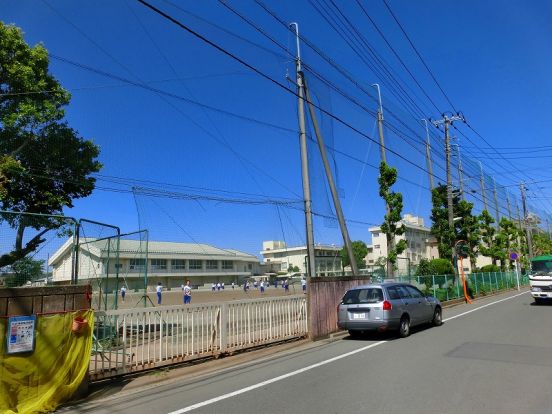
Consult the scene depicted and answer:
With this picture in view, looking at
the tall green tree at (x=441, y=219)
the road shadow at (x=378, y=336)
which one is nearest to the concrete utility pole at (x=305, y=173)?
the road shadow at (x=378, y=336)

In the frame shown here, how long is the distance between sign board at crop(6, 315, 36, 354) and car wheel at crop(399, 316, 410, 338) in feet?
30.8

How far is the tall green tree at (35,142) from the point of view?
14.5m

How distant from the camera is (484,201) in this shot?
52.4 meters

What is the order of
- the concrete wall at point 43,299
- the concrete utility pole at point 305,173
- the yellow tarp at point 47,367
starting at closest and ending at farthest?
the yellow tarp at point 47,367 < the concrete wall at point 43,299 < the concrete utility pole at point 305,173

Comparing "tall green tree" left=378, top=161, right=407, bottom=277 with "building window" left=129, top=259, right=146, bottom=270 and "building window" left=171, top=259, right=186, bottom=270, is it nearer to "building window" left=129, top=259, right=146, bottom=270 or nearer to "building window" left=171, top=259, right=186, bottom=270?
"building window" left=129, top=259, right=146, bottom=270

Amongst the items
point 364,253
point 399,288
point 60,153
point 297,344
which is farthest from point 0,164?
point 364,253

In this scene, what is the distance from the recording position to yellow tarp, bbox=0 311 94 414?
6387 millimetres

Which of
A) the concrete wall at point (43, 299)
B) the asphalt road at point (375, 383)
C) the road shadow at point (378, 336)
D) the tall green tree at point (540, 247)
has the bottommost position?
the road shadow at point (378, 336)

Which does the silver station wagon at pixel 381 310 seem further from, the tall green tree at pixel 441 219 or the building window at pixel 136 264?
the tall green tree at pixel 441 219

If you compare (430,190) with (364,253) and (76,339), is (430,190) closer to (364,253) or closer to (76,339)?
(76,339)

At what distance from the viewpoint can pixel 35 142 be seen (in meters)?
15.7

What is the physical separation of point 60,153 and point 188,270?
64700 millimetres

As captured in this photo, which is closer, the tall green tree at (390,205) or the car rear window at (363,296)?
the car rear window at (363,296)

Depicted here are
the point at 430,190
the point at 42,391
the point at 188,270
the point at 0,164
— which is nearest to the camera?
the point at 42,391
